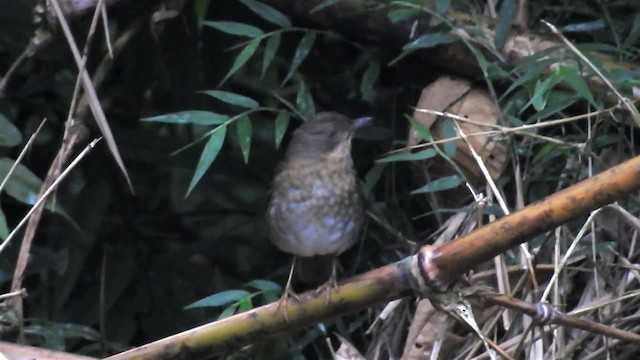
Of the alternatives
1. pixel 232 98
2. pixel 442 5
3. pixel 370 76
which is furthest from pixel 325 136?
pixel 442 5

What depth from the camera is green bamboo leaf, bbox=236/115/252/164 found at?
2.50 m

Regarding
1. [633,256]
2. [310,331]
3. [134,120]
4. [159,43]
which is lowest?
[310,331]

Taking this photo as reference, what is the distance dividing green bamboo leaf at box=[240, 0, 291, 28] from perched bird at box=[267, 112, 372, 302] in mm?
256

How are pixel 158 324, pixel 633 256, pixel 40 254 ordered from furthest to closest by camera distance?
pixel 158 324
pixel 40 254
pixel 633 256

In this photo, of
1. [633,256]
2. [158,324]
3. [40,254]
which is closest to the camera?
[633,256]

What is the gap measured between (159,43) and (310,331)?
0.87 m

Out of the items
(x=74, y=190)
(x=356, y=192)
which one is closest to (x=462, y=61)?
(x=356, y=192)

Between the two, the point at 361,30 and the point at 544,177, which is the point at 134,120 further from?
the point at 544,177

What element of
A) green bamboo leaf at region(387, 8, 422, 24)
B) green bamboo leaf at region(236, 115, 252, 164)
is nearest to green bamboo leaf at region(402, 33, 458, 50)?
green bamboo leaf at region(387, 8, 422, 24)

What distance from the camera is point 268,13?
2.69 metres

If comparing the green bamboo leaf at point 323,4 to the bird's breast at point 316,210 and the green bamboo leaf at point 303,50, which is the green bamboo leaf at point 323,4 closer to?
the green bamboo leaf at point 303,50

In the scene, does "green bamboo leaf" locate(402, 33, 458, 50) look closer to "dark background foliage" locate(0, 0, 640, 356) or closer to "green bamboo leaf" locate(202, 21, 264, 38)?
"dark background foliage" locate(0, 0, 640, 356)

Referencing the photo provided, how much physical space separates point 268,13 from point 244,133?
35cm

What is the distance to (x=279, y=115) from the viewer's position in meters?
2.69
